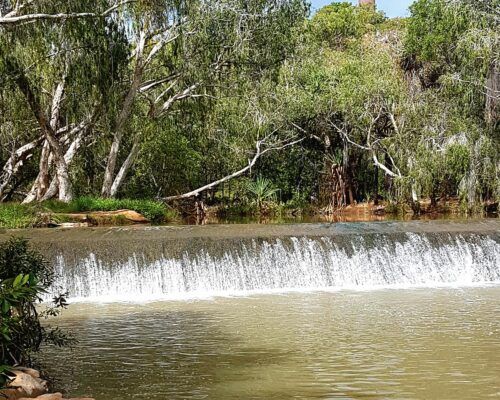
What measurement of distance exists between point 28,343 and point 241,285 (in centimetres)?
746

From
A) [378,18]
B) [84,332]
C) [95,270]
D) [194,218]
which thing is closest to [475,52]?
[194,218]

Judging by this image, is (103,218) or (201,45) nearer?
(103,218)

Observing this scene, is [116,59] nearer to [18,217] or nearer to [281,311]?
[18,217]

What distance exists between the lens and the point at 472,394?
600 centimetres

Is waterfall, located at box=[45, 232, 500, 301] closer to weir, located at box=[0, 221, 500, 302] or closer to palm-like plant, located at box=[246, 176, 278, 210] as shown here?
weir, located at box=[0, 221, 500, 302]

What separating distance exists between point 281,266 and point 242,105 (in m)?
11.7

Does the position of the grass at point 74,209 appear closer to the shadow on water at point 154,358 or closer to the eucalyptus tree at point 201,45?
the eucalyptus tree at point 201,45

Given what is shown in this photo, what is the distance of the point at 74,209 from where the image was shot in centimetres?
1991

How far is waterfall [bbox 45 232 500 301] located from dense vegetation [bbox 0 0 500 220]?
514 centimetres

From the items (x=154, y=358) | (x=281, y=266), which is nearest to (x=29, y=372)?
(x=154, y=358)

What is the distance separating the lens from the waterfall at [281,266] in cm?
1307

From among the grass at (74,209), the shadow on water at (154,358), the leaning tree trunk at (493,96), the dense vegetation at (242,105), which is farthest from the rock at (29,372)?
the leaning tree trunk at (493,96)

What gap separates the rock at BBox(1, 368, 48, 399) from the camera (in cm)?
529

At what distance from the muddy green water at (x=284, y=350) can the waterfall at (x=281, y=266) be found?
157cm
